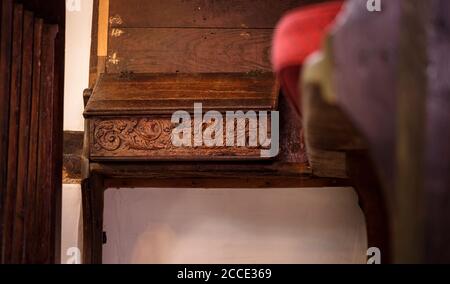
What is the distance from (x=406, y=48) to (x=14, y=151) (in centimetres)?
158

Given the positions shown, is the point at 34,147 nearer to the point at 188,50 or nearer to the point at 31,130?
the point at 31,130

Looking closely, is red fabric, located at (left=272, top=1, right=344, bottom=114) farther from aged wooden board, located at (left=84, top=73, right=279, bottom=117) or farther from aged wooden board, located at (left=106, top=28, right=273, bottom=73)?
aged wooden board, located at (left=106, top=28, right=273, bottom=73)

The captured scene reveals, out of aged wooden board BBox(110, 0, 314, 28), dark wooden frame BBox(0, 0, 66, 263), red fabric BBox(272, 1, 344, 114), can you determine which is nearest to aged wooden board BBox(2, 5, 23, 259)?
dark wooden frame BBox(0, 0, 66, 263)

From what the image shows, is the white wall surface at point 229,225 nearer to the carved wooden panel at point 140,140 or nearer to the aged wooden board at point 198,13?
the carved wooden panel at point 140,140

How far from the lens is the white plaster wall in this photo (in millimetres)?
3754

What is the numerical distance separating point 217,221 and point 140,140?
61 cm

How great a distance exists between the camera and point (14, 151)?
2.51m

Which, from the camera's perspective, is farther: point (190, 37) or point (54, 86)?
point (190, 37)

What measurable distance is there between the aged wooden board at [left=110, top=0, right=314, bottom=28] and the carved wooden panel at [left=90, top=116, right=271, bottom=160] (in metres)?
0.58

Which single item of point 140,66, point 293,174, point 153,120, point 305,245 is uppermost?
point 140,66
